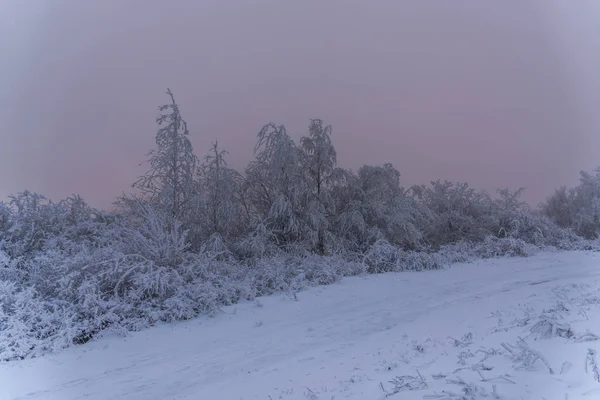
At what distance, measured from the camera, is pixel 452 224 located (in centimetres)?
2419

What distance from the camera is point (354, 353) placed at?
262 inches

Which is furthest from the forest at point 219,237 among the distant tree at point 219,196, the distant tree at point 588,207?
the distant tree at point 588,207

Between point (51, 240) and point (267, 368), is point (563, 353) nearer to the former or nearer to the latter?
Result: point (267, 368)

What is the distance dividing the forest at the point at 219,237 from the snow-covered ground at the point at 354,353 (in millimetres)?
932

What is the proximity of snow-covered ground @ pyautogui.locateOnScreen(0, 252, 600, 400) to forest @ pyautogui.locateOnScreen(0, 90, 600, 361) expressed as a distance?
932mm

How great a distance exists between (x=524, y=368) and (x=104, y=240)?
1180 centimetres

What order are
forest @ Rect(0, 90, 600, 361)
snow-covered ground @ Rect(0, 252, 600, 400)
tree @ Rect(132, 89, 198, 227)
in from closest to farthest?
snow-covered ground @ Rect(0, 252, 600, 400) < forest @ Rect(0, 90, 600, 361) < tree @ Rect(132, 89, 198, 227)

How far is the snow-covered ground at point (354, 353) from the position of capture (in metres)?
4.31

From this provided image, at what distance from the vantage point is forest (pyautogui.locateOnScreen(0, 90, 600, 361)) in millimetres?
8969

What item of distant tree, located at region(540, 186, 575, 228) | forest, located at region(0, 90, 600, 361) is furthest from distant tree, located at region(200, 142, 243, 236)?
distant tree, located at region(540, 186, 575, 228)

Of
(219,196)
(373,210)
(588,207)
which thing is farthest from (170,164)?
(588,207)

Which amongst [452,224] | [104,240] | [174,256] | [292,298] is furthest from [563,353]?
[452,224]

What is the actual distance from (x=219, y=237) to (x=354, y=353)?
1047 centimetres

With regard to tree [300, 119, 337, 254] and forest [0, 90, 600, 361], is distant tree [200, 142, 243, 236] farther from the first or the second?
tree [300, 119, 337, 254]
